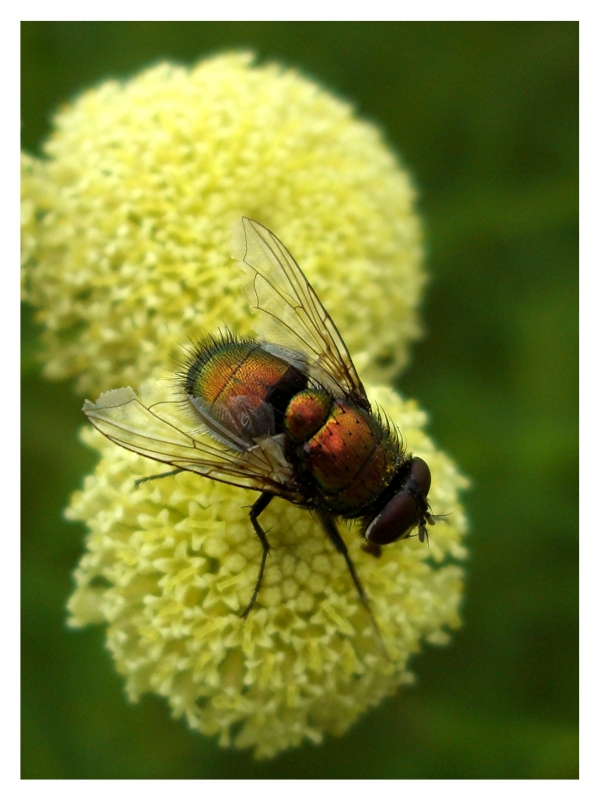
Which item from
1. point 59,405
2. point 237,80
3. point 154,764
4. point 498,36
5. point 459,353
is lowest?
point 154,764

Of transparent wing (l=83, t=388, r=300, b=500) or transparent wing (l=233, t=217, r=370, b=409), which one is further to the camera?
transparent wing (l=233, t=217, r=370, b=409)

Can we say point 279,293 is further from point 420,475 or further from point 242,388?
point 420,475

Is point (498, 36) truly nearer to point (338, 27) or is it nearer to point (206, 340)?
point (338, 27)

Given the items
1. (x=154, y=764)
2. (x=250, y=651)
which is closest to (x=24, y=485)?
(x=154, y=764)

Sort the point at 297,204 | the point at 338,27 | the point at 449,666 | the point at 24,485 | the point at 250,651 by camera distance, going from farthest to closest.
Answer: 1. the point at 338,27
2. the point at 449,666
3. the point at 24,485
4. the point at 297,204
5. the point at 250,651

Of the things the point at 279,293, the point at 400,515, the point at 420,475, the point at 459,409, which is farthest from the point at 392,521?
the point at 459,409

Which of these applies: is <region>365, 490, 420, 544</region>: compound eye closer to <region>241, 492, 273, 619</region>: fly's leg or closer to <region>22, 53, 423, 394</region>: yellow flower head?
<region>241, 492, 273, 619</region>: fly's leg

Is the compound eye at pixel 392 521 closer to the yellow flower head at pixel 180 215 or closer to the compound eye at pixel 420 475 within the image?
the compound eye at pixel 420 475

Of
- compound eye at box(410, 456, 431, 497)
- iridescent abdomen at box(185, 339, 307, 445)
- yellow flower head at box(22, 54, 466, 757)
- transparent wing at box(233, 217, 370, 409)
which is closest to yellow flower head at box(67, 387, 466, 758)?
yellow flower head at box(22, 54, 466, 757)
